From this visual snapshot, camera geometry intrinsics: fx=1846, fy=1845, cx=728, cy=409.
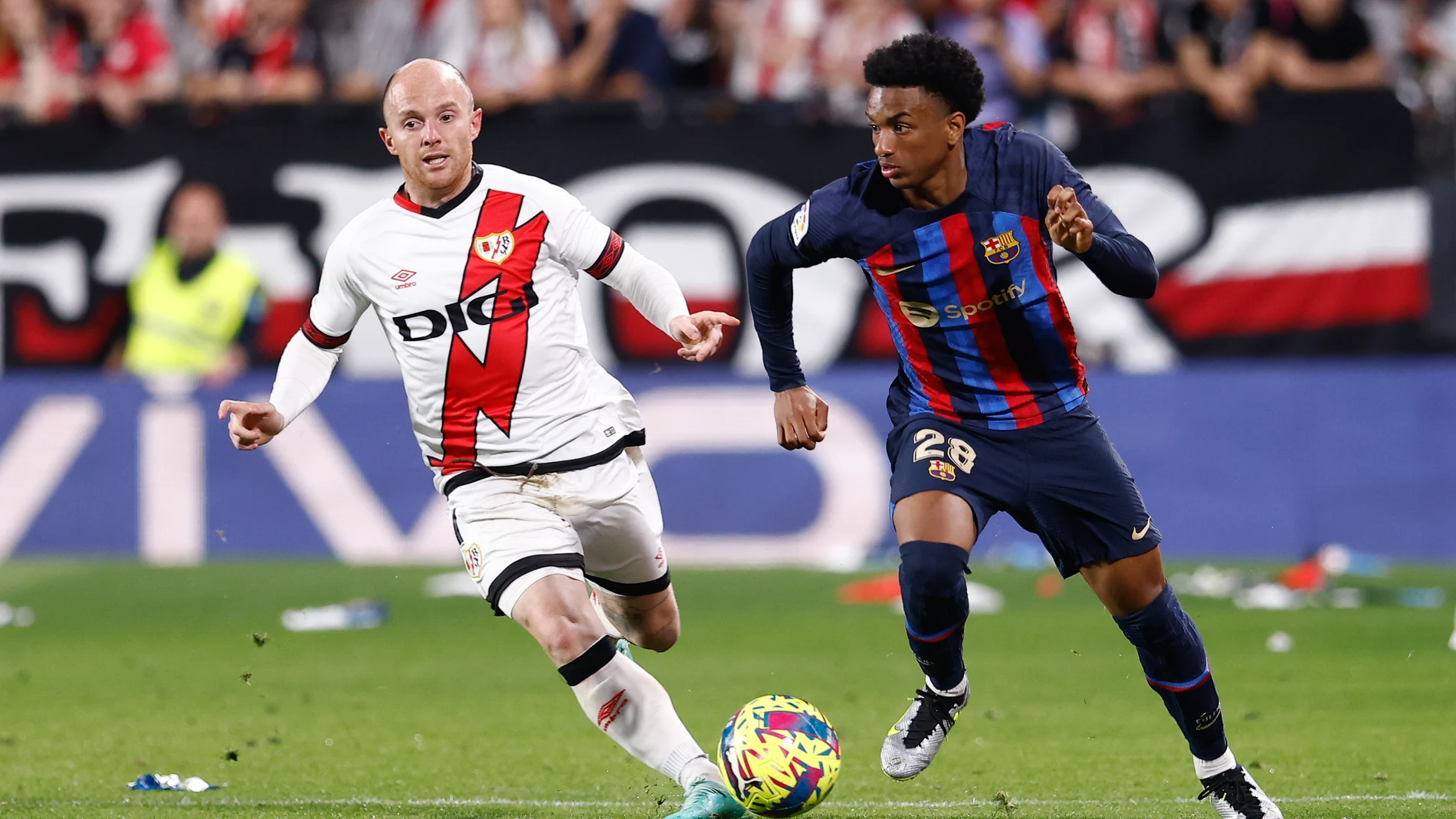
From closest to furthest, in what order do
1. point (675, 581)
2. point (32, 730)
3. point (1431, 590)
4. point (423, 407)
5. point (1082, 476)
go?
point (1082, 476), point (423, 407), point (32, 730), point (1431, 590), point (675, 581)

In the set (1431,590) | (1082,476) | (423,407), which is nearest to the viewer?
(1082,476)

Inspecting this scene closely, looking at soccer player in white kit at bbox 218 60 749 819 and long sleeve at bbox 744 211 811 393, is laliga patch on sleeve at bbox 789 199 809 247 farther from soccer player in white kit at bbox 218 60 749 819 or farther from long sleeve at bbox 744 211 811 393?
soccer player in white kit at bbox 218 60 749 819

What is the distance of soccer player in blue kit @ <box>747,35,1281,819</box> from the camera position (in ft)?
18.8

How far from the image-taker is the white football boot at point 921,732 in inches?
242

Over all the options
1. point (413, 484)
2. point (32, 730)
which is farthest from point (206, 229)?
point (32, 730)

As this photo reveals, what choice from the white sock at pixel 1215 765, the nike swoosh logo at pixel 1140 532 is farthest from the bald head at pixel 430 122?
the white sock at pixel 1215 765

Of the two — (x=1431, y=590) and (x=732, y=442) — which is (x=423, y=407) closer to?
(x=732, y=442)

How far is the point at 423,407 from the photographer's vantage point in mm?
6289

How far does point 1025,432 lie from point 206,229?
29.5ft

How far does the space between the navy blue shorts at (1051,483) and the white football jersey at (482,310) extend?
4.04ft

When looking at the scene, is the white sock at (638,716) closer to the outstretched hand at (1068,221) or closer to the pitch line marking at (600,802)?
the pitch line marking at (600,802)

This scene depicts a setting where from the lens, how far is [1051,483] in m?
5.83

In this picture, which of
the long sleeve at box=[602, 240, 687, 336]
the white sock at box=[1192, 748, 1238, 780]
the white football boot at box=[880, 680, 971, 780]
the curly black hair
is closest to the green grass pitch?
the white football boot at box=[880, 680, 971, 780]

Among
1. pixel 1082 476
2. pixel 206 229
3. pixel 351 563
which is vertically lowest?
pixel 351 563
